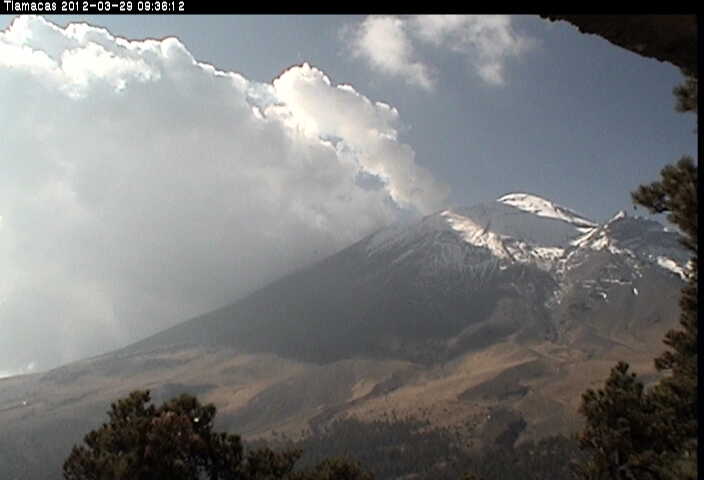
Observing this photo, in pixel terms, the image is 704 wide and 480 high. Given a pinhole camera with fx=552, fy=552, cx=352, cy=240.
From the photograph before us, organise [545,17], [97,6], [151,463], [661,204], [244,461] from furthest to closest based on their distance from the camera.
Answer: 1. [244,461]
2. [151,463]
3. [661,204]
4. [97,6]
5. [545,17]

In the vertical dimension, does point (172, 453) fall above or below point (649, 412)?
above

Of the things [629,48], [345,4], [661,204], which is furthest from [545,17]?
[661,204]

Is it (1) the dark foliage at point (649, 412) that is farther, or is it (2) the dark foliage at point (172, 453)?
(1) the dark foliage at point (649, 412)

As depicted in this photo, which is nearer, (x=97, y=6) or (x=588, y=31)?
(x=588, y=31)

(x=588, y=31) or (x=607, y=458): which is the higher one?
(x=588, y=31)

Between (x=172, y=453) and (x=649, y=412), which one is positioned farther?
(x=649, y=412)

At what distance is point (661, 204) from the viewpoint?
1470 centimetres

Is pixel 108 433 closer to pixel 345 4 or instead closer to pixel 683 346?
pixel 345 4

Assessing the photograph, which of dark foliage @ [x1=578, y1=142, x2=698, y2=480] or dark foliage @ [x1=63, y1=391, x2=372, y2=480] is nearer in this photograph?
dark foliage @ [x1=63, y1=391, x2=372, y2=480]

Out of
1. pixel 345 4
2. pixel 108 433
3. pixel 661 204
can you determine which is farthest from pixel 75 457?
pixel 661 204

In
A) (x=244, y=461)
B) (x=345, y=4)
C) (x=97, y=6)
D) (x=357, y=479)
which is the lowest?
(x=357, y=479)

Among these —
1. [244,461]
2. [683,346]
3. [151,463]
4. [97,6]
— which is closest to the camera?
[97,6]

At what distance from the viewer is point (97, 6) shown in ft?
21.8

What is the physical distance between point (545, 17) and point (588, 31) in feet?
1.47
